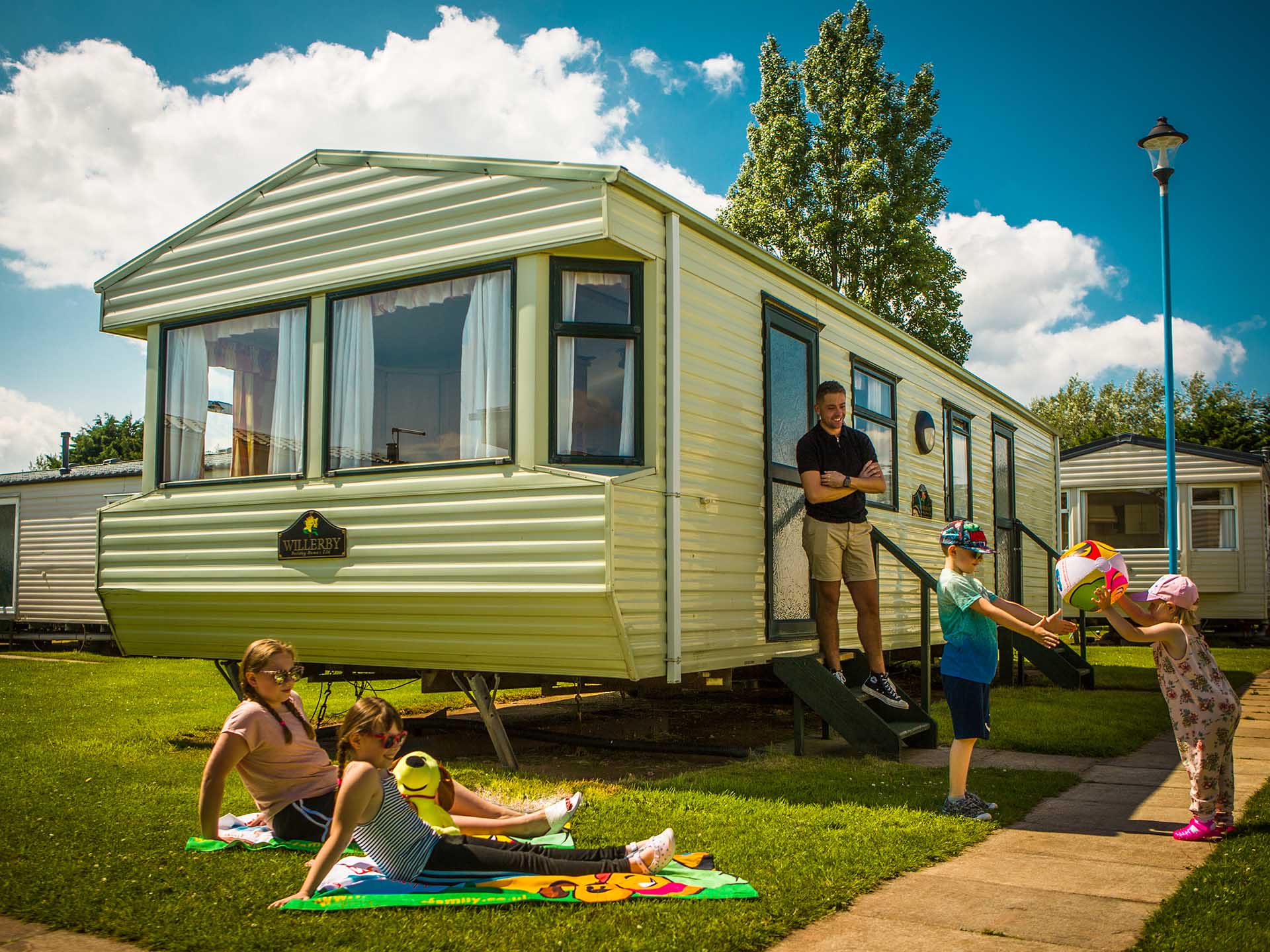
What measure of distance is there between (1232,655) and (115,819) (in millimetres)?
17505

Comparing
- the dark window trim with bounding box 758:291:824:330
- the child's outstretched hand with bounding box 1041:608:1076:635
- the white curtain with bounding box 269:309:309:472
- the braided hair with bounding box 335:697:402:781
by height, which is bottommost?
the braided hair with bounding box 335:697:402:781

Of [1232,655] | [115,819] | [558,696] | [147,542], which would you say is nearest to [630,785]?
[115,819]

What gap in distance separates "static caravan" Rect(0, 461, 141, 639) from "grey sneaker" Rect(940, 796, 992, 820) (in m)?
16.7

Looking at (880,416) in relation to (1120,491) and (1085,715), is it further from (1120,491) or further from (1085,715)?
(1120,491)

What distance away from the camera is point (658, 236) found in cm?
673

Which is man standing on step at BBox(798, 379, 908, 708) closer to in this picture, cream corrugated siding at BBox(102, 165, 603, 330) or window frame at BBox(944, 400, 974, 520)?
cream corrugated siding at BBox(102, 165, 603, 330)

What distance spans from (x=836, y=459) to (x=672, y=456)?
61.3 inches

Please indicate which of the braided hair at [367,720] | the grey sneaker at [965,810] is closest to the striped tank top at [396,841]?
the braided hair at [367,720]

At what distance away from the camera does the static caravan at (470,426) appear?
21.0ft

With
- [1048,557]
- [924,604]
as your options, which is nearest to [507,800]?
[924,604]

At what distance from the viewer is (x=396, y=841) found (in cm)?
423

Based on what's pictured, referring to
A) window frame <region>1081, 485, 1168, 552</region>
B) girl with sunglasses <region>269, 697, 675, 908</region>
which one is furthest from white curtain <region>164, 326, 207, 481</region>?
window frame <region>1081, 485, 1168, 552</region>

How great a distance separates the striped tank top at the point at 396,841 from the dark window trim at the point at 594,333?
103 inches

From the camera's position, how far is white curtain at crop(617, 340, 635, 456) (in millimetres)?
6613
